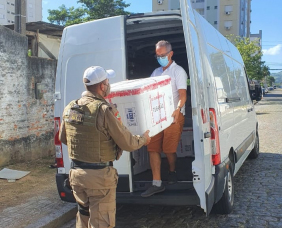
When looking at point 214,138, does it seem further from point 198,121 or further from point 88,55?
point 88,55

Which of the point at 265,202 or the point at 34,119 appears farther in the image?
the point at 34,119

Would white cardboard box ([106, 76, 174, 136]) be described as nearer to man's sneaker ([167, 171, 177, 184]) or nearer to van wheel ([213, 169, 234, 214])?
man's sneaker ([167, 171, 177, 184])

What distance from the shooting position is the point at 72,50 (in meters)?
4.26

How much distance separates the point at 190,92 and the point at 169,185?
1.20 meters

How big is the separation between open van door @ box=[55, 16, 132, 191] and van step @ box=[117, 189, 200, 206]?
131mm

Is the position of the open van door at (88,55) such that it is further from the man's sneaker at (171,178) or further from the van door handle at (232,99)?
the van door handle at (232,99)

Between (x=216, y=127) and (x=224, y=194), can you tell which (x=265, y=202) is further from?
(x=216, y=127)

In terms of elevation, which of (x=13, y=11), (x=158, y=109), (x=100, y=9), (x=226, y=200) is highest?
(x=13, y=11)

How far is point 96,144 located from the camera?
9.34 feet

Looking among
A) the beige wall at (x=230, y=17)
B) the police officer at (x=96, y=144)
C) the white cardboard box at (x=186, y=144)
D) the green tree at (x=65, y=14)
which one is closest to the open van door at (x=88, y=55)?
the police officer at (x=96, y=144)

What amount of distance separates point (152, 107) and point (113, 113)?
1.82 feet

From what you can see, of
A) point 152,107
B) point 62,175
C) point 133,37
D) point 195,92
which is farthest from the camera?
point 133,37

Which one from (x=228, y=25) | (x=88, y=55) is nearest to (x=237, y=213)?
(x=88, y=55)

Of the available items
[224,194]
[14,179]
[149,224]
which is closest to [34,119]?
[14,179]
